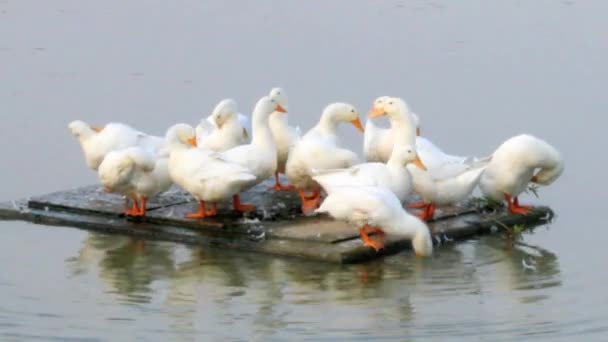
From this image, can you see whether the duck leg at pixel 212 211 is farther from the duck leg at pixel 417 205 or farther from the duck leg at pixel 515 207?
the duck leg at pixel 515 207

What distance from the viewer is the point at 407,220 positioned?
11047 mm

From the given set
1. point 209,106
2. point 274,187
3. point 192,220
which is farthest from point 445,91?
point 192,220

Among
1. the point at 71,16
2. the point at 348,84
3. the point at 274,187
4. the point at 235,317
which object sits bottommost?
the point at 235,317

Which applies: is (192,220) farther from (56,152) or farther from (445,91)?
(445,91)

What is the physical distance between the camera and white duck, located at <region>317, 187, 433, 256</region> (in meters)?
10.9

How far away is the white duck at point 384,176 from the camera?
1149 centimetres

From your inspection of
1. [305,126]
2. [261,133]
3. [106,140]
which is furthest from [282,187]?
[305,126]

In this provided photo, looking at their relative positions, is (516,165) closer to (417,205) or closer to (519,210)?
(519,210)

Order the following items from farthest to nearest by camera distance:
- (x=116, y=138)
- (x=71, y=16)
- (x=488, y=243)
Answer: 1. (x=71, y=16)
2. (x=116, y=138)
3. (x=488, y=243)

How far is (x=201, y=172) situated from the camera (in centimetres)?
1167

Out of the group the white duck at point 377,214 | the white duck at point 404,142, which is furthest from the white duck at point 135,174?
the white duck at point 404,142

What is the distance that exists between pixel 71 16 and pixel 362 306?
11806 mm

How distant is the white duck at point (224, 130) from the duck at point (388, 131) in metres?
1.09

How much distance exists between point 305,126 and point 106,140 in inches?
118
